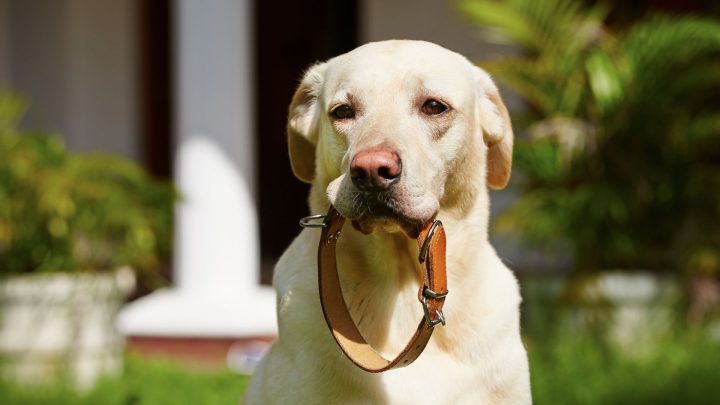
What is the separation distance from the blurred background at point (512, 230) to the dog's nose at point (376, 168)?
2694 mm

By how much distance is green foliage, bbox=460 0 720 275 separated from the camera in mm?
5531

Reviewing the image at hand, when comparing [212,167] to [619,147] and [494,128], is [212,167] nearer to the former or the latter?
[619,147]

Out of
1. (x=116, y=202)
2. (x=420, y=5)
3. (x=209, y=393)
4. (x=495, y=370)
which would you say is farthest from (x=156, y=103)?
(x=495, y=370)

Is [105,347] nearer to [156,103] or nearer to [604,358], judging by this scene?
[604,358]

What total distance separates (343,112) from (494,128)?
1.51 ft

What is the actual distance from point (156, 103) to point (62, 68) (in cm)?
83

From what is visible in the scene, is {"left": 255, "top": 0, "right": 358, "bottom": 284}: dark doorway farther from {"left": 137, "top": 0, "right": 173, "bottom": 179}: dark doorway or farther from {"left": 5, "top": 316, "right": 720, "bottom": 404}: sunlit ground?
{"left": 5, "top": 316, "right": 720, "bottom": 404}: sunlit ground

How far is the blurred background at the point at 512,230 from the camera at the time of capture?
Answer: 510 cm

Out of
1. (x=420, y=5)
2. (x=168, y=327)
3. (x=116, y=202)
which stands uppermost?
(x=420, y=5)

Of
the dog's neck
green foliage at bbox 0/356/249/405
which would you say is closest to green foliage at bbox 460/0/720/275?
green foliage at bbox 0/356/249/405

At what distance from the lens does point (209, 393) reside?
4793mm

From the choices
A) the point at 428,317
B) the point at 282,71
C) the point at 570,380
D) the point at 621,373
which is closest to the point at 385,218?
the point at 428,317

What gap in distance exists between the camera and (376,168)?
2.13 m

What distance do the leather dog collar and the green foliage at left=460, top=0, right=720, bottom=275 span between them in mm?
3326
